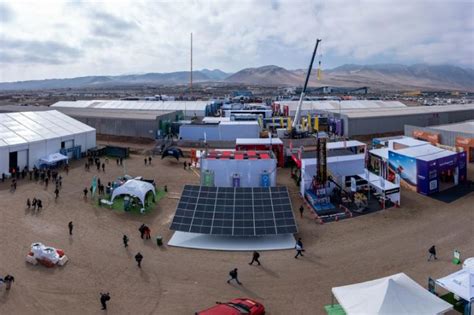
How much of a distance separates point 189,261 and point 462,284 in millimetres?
9275

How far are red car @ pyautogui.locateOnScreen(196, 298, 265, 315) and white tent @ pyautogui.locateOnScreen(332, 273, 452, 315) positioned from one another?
2347mm

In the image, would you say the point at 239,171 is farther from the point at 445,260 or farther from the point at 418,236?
the point at 445,260

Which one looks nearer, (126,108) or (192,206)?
(192,206)

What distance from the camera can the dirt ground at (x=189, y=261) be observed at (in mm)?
12141

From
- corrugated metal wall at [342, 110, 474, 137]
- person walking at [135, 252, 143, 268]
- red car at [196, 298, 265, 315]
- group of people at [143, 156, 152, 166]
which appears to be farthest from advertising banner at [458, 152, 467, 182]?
group of people at [143, 156, 152, 166]

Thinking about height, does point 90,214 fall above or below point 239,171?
below

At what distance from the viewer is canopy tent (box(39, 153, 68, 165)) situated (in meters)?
29.4

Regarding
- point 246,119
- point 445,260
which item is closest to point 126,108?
point 246,119

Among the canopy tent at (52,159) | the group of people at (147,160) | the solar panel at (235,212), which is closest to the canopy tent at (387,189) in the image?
the solar panel at (235,212)

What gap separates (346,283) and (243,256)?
13.8 ft

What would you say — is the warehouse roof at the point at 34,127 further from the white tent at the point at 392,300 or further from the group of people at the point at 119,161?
the white tent at the point at 392,300

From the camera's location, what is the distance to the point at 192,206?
1828cm

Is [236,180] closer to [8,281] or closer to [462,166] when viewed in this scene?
[8,281]

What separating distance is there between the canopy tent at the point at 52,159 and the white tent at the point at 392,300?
2579 centimetres
